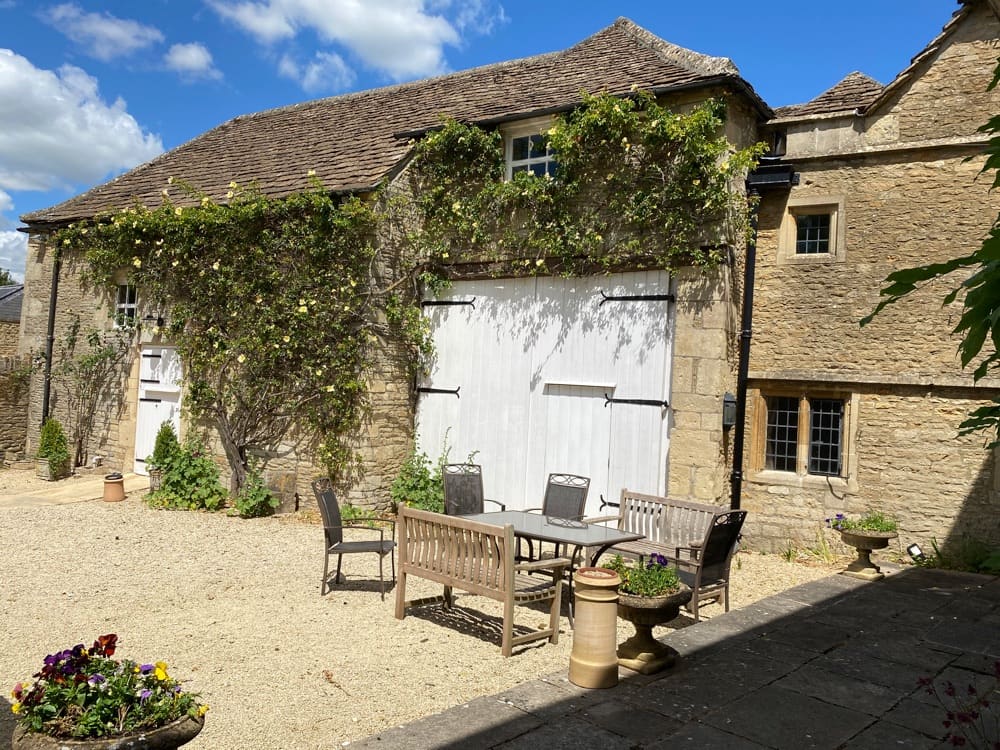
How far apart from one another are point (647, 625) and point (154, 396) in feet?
33.8

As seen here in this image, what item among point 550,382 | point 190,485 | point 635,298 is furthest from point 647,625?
point 190,485

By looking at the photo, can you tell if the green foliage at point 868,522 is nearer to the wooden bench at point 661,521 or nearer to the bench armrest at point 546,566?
the wooden bench at point 661,521

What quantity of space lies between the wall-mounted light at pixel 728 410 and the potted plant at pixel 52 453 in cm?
1133

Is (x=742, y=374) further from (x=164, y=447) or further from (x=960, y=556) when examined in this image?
(x=164, y=447)

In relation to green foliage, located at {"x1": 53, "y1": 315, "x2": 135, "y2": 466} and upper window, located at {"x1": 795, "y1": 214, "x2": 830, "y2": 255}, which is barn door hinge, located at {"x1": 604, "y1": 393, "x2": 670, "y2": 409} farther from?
green foliage, located at {"x1": 53, "y1": 315, "x2": 135, "y2": 466}

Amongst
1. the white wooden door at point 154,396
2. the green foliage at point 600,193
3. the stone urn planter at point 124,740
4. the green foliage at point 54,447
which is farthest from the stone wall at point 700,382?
the green foliage at point 54,447

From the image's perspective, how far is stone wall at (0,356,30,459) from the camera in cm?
1485

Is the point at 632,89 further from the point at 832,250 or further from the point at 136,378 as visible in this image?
the point at 136,378

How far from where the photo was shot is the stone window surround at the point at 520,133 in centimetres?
984

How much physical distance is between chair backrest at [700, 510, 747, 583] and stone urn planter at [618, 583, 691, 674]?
3.24 feet

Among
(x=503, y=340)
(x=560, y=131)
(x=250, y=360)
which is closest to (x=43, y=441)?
(x=250, y=360)

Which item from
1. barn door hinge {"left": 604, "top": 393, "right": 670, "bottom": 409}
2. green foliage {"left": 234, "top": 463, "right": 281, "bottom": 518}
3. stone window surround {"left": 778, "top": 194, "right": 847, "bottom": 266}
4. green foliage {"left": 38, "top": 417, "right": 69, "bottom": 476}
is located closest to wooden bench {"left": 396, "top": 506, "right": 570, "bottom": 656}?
barn door hinge {"left": 604, "top": 393, "right": 670, "bottom": 409}

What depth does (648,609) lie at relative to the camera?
4723 mm

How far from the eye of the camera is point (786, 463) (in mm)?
9195
